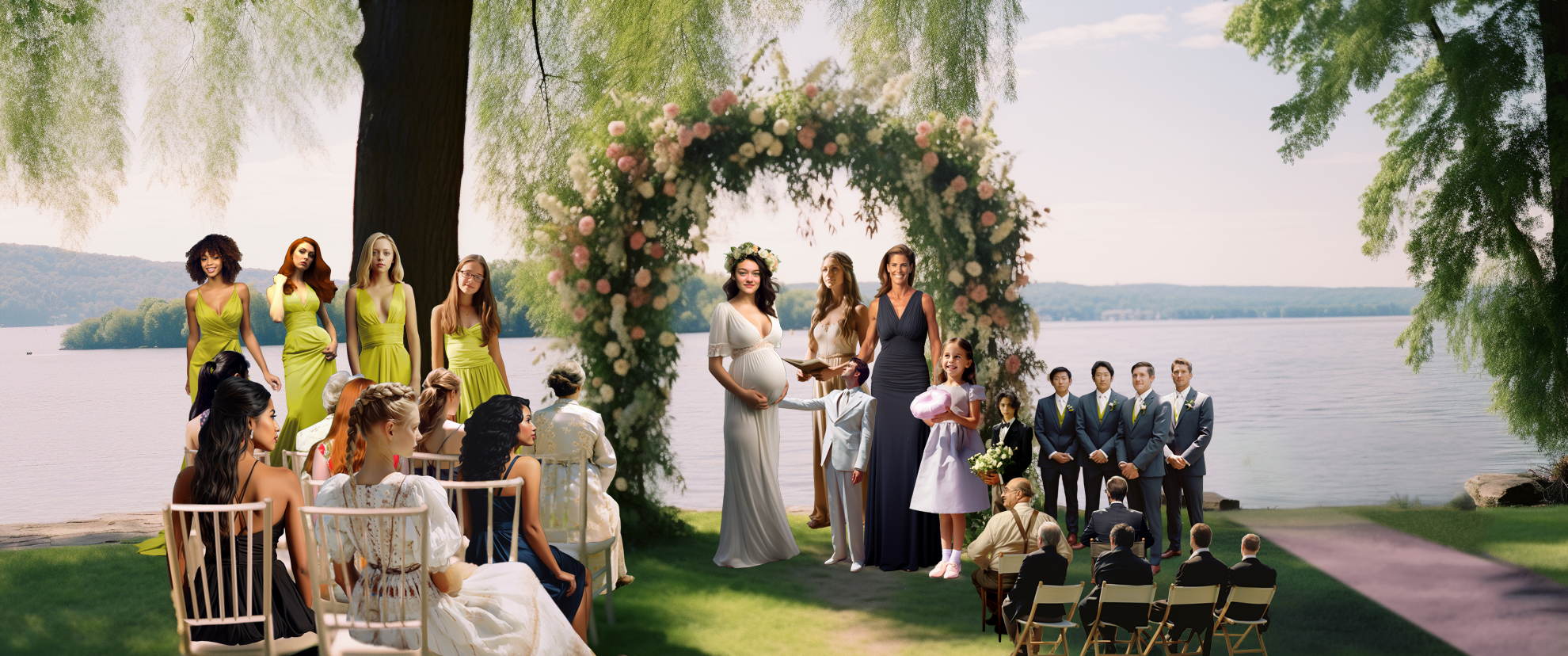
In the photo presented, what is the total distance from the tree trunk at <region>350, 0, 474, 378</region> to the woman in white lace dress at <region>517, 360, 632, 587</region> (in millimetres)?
2715

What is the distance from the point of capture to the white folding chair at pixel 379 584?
3275 mm

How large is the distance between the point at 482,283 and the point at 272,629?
126 inches

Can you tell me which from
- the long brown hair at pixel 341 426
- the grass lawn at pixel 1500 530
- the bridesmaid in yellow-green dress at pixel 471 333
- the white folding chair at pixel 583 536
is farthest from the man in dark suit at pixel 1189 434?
the long brown hair at pixel 341 426

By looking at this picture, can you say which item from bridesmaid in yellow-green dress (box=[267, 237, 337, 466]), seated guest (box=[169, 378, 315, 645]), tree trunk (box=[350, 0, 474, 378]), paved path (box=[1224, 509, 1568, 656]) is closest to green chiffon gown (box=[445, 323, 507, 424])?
bridesmaid in yellow-green dress (box=[267, 237, 337, 466])

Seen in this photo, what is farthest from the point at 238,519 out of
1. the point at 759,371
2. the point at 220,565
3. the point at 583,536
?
the point at 759,371

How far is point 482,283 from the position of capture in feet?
21.1

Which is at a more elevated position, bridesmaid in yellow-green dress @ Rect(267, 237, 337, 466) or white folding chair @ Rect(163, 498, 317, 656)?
bridesmaid in yellow-green dress @ Rect(267, 237, 337, 466)

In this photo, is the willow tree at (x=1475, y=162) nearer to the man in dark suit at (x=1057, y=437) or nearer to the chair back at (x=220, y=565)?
the man in dark suit at (x=1057, y=437)

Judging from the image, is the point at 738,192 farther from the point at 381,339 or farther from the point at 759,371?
the point at 381,339

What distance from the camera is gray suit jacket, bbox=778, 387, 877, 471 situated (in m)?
6.35

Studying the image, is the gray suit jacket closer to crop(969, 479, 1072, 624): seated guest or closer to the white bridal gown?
the white bridal gown

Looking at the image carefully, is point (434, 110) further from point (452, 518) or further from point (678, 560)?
point (452, 518)

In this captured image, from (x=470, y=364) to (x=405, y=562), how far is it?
3267mm

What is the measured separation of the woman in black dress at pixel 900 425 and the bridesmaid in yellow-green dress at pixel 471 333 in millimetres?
2270
